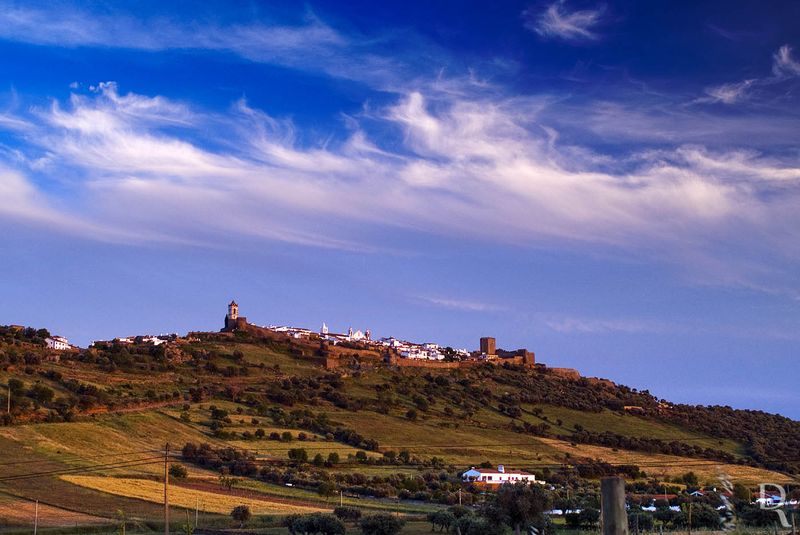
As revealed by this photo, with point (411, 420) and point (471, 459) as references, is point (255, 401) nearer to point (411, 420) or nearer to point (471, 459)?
point (411, 420)

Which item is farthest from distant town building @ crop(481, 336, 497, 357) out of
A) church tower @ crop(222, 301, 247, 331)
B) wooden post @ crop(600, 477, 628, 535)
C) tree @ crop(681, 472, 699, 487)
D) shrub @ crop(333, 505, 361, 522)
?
wooden post @ crop(600, 477, 628, 535)

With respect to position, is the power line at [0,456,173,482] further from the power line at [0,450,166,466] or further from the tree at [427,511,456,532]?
the tree at [427,511,456,532]

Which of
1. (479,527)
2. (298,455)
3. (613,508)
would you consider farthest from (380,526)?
(298,455)

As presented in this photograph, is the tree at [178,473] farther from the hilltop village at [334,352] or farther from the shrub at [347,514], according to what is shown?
the hilltop village at [334,352]

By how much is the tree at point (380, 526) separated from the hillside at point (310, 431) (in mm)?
11933

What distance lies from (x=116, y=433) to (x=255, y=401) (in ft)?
87.9

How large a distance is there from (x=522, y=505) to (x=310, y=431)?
5826cm

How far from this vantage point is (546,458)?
96000 mm

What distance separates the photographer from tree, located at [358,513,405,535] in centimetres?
4362

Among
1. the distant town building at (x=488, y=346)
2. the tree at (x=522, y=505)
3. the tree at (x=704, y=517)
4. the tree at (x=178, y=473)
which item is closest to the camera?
the tree at (x=522, y=505)

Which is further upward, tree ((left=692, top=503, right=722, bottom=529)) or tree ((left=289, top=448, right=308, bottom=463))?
tree ((left=289, top=448, right=308, bottom=463))

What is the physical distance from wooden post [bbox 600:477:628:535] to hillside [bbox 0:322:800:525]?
149 feet

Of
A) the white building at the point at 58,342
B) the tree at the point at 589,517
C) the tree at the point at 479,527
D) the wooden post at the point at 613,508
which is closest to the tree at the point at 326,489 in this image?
the tree at the point at 479,527

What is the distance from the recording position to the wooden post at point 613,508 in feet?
26.0
